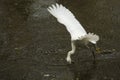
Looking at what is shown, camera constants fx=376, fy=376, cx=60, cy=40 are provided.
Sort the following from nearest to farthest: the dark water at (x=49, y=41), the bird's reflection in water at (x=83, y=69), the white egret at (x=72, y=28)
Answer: the white egret at (x=72, y=28) → the bird's reflection in water at (x=83, y=69) → the dark water at (x=49, y=41)

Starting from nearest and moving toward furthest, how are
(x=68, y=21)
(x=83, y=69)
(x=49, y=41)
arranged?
(x=83, y=69) → (x=68, y=21) → (x=49, y=41)

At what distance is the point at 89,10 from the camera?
364 inches

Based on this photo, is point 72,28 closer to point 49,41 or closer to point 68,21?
point 68,21

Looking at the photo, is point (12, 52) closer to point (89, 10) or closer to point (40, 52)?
point (40, 52)

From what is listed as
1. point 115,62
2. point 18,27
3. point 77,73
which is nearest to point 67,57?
point 77,73

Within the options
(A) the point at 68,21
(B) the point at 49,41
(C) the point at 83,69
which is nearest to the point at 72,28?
(A) the point at 68,21

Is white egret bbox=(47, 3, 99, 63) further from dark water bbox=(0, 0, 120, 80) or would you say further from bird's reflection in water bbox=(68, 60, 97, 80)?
dark water bbox=(0, 0, 120, 80)

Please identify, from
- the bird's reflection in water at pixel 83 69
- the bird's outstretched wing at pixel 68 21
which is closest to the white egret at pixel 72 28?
the bird's outstretched wing at pixel 68 21

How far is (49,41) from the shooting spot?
8.03 m

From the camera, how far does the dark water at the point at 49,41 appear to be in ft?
22.9

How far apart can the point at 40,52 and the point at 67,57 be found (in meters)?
0.74

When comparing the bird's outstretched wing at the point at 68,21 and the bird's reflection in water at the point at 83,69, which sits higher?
the bird's outstretched wing at the point at 68,21

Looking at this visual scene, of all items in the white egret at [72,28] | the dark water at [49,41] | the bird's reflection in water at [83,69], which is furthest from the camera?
the dark water at [49,41]

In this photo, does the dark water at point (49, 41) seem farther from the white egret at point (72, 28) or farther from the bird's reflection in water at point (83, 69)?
the white egret at point (72, 28)
